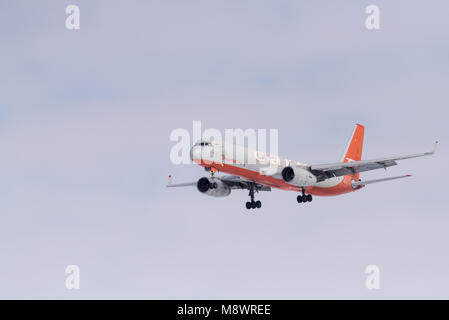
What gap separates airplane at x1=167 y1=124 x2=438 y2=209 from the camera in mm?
84500

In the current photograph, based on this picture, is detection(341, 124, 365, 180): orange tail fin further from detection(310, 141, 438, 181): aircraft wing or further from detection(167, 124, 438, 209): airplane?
detection(310, 141, 438, 181): aircraft wing

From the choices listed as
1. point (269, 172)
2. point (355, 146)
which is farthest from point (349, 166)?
point (355, 146)

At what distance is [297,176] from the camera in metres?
88.4

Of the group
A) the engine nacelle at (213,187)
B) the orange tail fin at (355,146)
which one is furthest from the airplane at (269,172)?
the orange tail fin at (355,146)

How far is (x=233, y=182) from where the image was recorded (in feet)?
314

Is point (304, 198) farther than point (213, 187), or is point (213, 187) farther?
point (304, 198)

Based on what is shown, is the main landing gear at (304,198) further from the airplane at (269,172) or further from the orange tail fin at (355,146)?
the orange tail fin at (355,146)

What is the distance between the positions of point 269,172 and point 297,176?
3191 millimetres

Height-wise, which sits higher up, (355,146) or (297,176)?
(355,146)

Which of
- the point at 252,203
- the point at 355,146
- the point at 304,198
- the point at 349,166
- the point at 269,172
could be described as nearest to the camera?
the point at 269,172

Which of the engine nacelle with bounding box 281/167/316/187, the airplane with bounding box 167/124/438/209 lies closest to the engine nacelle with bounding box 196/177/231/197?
the airplane with bounding box 167/124/438/209

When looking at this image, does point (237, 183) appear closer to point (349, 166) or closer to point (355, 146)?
point (349, 166)
